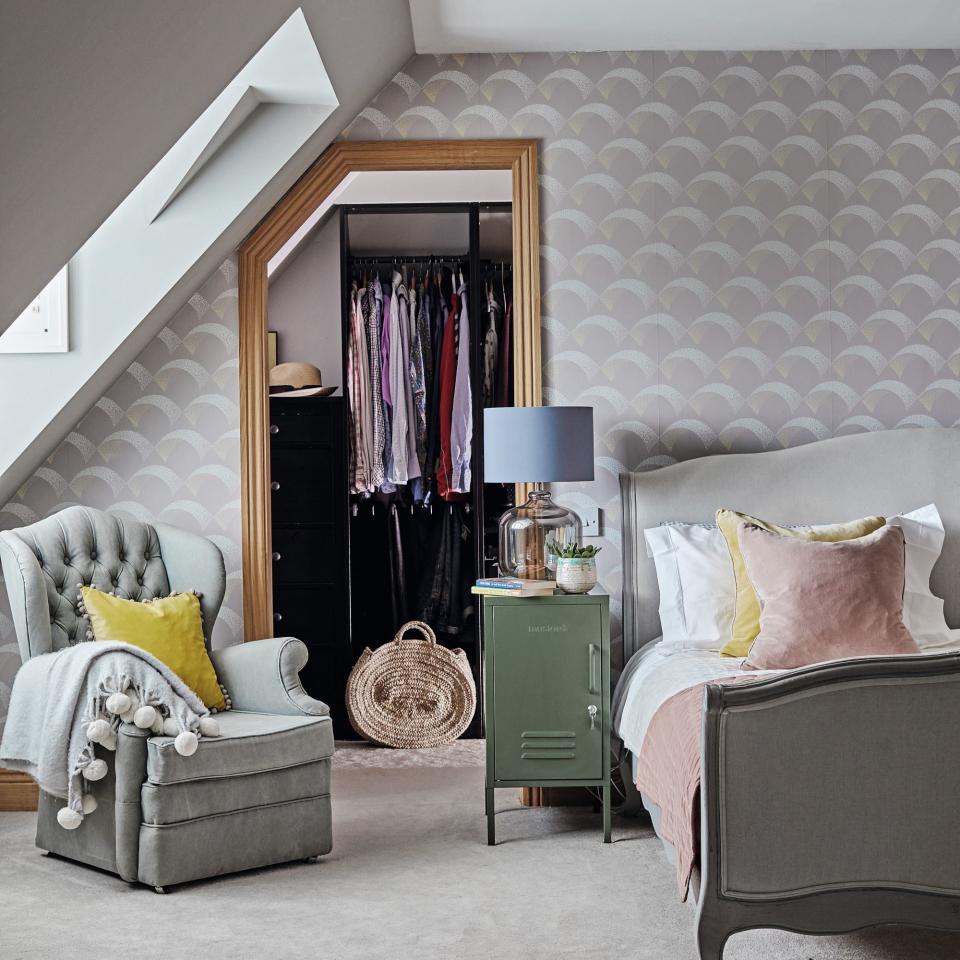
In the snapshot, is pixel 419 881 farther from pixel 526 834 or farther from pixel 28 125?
pixel 28 125

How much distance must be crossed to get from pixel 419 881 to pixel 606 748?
2.40ft

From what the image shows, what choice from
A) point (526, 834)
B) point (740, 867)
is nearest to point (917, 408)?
point (526, 834)

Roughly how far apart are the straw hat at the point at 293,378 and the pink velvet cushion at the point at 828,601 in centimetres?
237

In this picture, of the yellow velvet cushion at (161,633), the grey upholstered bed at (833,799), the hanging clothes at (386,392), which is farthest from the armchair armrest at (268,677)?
the hanging clothes at (386,392)

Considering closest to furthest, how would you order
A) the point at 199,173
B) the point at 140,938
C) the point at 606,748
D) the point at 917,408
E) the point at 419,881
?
1. the point at 140,938
2. the point at 419,881
3. the point at 606,748
4. the point at 199,173
5. the point at 917,408

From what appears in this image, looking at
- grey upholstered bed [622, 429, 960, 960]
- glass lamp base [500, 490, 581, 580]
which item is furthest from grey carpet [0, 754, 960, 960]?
glass lamp base [500, 490, 581, 580]

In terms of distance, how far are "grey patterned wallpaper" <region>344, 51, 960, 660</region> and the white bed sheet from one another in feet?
2.59

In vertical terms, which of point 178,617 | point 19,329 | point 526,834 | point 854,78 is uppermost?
point 854,78

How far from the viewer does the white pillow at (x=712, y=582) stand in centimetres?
344

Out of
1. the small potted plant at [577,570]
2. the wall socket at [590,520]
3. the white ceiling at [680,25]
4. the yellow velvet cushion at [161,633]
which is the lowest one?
the yellow velvet cushion at [161,633]

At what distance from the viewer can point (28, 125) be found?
6.89 ft

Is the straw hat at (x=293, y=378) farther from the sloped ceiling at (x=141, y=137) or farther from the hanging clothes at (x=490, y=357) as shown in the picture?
the sloped ceiling at (x=141, y=137)

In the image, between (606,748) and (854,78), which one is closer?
(606,748)

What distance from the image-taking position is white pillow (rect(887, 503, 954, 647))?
3465 millimetres
